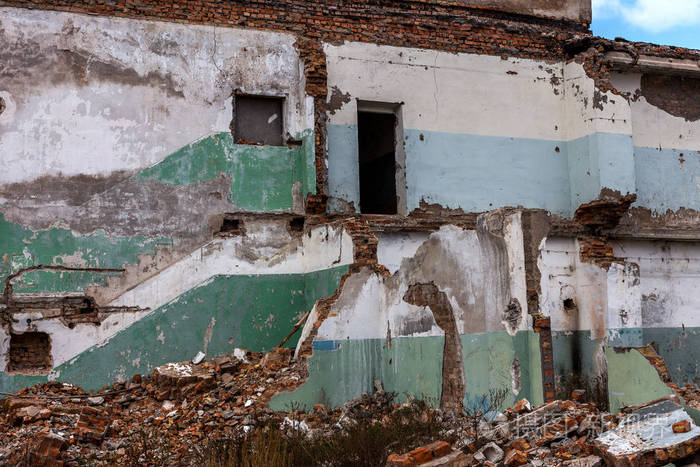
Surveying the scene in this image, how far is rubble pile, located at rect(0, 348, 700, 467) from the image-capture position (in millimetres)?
5949

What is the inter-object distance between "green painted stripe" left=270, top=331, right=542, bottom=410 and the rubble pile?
193 millimetres

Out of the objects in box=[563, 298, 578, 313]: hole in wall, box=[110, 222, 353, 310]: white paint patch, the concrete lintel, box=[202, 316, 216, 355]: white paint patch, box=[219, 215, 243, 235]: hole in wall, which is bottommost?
box=[202, 316, 216, 355]: white paint patch

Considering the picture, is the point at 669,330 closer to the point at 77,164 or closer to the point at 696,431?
the point at 696,431

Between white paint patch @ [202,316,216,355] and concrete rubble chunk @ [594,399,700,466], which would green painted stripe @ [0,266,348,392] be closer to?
white paint patch @ [202,316,216,355]

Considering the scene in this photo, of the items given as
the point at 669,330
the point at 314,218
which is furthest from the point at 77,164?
the point at 669,330

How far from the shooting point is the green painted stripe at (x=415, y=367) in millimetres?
8719

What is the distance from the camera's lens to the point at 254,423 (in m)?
7.98

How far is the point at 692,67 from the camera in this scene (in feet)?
41.7

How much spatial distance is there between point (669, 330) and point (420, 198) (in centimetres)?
495

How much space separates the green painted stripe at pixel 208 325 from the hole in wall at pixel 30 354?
0.12 m

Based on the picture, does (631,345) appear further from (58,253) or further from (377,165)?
(58,253)

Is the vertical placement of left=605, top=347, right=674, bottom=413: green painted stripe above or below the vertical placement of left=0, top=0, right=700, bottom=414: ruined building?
below

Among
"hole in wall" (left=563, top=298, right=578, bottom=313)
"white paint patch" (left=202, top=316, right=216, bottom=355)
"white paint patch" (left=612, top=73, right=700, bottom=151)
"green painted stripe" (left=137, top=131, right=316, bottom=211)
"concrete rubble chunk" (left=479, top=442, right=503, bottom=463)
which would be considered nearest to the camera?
"concrete rubble chunk" (left=479, top=442, right=503, bottom=463)

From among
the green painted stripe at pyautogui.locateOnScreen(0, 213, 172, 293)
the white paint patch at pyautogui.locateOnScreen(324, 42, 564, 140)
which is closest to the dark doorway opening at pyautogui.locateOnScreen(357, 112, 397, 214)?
the white paint patch at pyautogui.locateOnScreen(324, 42, 564, 140)
